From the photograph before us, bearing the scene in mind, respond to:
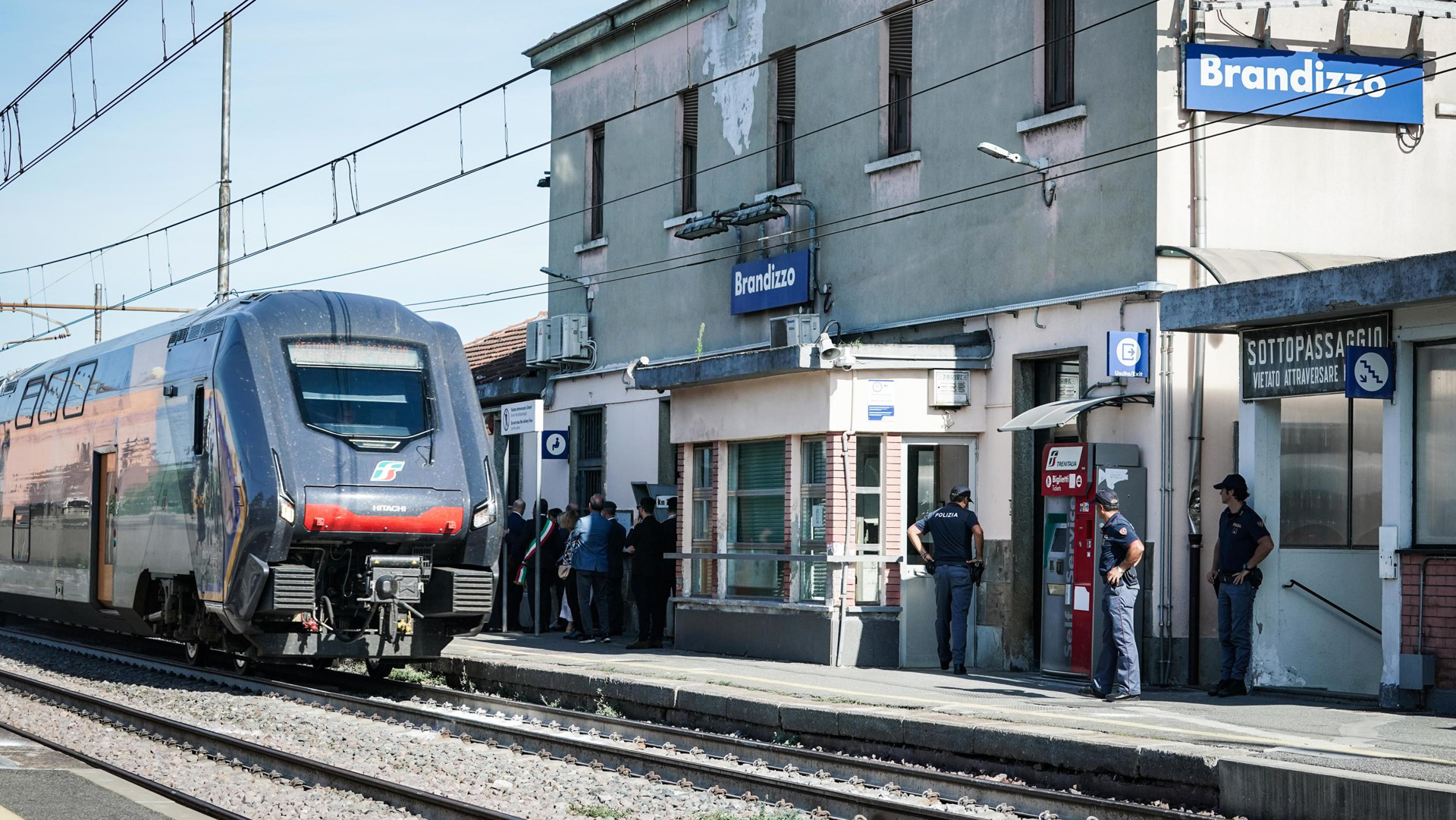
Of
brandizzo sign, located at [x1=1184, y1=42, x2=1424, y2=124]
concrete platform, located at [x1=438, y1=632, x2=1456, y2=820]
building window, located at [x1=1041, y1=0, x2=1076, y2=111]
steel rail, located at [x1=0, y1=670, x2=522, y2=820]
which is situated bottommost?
steel rail, located at [x1=0, y1=670, x2=522, y2=820]

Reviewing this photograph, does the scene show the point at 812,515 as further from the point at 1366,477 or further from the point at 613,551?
the point at 1366,477

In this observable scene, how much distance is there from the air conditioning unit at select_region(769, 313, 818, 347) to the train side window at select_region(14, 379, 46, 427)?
9223 mm

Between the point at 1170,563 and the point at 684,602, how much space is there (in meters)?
6.35

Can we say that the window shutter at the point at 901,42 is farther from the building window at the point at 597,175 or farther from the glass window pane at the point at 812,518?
the building window at the point at 597,175

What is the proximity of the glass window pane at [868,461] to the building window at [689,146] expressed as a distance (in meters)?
6.41

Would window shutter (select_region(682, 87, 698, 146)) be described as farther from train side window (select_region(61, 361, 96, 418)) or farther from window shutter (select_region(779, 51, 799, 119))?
train side window (select_region(61, 361, 96, 418))

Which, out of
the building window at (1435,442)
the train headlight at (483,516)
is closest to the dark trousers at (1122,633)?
the building window at (1435,442)

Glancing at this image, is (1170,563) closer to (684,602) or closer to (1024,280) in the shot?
(1024,280)

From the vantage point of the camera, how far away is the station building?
49.4ft

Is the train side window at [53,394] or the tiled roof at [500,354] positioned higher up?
the tiled roof at [500,354]

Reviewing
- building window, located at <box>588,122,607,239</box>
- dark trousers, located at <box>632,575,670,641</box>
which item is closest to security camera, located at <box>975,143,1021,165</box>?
dark trousers, located at <box>632,575,670,641</box>

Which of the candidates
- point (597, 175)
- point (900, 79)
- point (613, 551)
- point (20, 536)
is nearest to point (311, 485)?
point (613, 551)

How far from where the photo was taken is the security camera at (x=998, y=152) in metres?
15.8

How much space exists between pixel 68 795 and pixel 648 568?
1079cm
